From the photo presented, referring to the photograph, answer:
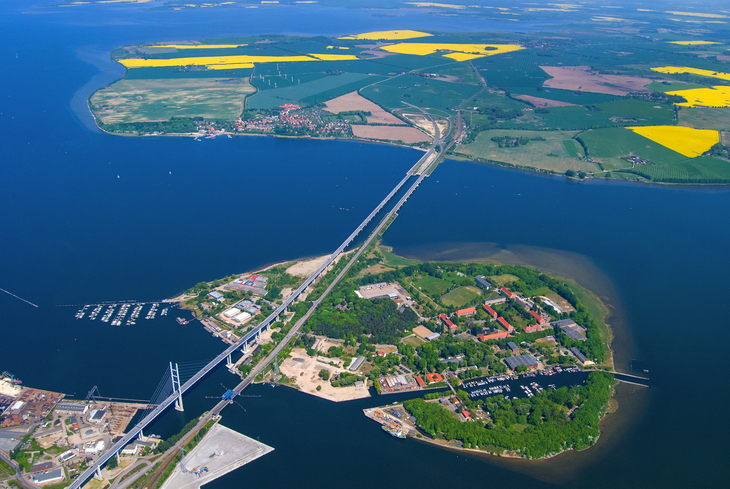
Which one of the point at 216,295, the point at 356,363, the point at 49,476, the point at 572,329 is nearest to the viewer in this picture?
the point at 49,476

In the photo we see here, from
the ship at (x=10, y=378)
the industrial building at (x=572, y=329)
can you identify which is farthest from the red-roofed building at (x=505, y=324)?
the ship at (x=10, y=378)

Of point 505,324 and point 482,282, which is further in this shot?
point 482,282

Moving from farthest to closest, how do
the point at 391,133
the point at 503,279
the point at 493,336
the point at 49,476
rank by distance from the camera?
1. the point at 391,133
2. the point at 503,279
3. the point at 493,336
4. the point at 49,476

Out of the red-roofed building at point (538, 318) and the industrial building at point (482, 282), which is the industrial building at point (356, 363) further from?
the industrial building at point (482, 282)

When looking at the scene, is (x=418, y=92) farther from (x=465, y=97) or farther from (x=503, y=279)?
(x=503, y=279)

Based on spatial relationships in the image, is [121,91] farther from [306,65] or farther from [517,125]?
[517,125]

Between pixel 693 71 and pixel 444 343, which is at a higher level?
pixel 693 71

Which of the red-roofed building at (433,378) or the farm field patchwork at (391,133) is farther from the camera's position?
the farm field patchwork at (391,133)

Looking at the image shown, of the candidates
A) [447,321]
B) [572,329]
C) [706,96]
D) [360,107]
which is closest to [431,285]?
[447,321]
